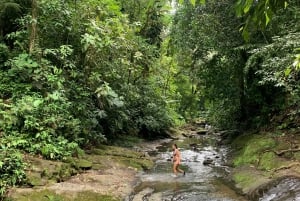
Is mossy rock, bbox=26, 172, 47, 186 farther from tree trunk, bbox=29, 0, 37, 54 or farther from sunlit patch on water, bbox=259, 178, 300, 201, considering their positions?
sunlit patch on water, bbox=259, 178, 300, 201

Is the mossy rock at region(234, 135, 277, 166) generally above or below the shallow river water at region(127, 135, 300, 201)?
above

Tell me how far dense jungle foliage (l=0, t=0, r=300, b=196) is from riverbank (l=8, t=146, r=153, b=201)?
0.44m

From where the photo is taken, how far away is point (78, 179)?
1155 centimetres

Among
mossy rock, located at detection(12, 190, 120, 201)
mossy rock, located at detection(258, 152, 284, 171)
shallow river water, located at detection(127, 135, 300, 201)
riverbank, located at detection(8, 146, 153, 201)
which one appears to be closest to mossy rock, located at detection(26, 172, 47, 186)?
riverbank, located at detection(8, 146, 153, 201)

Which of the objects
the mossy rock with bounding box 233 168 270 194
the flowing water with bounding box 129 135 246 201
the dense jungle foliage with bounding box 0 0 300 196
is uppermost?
the dense jungle foliage with bounding box 0 0 300 196

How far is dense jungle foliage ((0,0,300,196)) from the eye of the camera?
40.2 ft

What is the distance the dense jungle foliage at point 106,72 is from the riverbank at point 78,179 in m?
0.44

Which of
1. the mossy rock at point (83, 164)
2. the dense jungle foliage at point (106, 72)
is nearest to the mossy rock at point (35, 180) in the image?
the dense jungle foliage at point (106, 72)

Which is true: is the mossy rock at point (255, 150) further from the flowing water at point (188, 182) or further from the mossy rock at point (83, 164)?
the mossy rock at point (83, 164)

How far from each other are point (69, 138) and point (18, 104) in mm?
2353

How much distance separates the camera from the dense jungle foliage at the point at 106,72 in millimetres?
12258

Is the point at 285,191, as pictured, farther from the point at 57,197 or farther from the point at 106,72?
the point at 106,72

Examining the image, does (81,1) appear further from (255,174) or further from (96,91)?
(255,174)

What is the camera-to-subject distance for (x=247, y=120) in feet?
69.0
